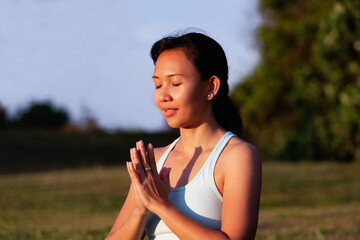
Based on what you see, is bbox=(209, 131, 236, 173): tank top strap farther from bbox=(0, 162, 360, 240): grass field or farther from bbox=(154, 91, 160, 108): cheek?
bbox=(0, 162, 360, 240): grass field

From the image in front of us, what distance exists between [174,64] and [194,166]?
513mm

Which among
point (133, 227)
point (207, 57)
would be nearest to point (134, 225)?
point (133, 227)

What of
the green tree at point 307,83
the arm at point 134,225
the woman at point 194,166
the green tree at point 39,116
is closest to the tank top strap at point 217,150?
the woman at point 194,166

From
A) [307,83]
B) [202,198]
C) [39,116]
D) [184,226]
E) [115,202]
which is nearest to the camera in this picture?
[184,226]

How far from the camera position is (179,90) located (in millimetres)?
2664

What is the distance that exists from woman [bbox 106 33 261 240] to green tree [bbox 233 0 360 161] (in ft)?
46.8

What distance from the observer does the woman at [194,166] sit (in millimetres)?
2492

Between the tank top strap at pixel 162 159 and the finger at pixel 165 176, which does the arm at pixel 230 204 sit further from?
the tank top strap at pixel 162 159

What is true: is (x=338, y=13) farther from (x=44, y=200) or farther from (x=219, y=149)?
(x=219, y=149)

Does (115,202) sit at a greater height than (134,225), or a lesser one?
lesser

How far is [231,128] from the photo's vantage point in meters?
3.08

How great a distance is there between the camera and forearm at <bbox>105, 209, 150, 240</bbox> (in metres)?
2.66

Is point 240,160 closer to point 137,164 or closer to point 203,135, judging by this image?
point 203,135

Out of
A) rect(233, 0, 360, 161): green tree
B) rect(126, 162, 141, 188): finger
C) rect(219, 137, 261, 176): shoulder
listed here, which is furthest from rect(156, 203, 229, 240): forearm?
rect(233, 0, 360, 161): green tree
